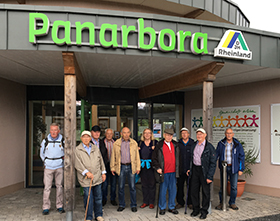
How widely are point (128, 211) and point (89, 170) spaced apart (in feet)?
4.66

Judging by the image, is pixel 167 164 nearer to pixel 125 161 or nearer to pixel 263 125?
pixel 125 161

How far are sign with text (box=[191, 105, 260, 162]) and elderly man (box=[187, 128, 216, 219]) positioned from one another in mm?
2867

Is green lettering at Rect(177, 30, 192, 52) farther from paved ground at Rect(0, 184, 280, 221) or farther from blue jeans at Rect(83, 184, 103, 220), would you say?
paved ground at Rect(0, 184, 280, 221)

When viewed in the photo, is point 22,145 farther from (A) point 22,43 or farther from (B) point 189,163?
(B) point 189,163

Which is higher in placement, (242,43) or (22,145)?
(242,43)

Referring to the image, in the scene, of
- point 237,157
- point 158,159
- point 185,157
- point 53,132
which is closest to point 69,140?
point 53,132

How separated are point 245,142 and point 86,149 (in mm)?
4883

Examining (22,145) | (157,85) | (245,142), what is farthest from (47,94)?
(245,142)

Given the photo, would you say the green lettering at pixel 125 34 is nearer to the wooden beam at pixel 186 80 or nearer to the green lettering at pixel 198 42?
the green lettering at pixel 198 42

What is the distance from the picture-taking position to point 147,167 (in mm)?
5566

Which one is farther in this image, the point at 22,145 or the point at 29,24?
the point at 22,145

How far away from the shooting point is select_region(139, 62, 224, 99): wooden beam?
210 inches

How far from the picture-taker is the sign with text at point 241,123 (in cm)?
732

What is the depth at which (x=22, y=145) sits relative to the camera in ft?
24.8
